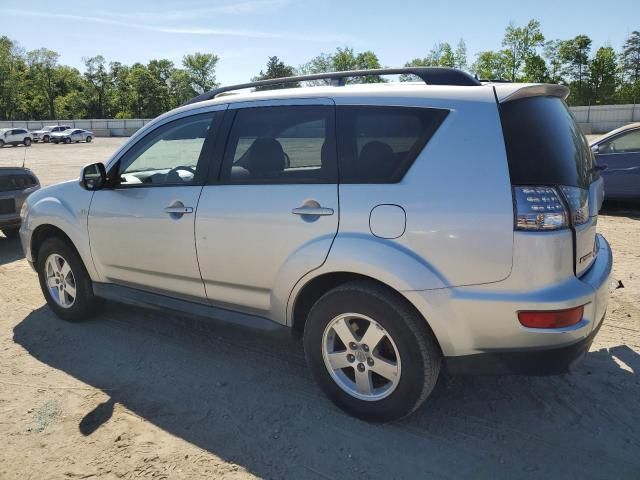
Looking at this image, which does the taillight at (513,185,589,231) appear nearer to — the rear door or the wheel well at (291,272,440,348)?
the wheel well at (291,272,440,348)

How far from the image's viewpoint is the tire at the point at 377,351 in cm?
276

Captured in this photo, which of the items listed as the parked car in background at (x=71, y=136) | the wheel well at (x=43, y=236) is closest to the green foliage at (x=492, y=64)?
the parked car in background at (x=71, y=136)

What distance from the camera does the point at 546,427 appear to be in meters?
2.94

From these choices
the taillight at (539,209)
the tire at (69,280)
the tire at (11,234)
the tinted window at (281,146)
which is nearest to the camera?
the taillight at (539,209)

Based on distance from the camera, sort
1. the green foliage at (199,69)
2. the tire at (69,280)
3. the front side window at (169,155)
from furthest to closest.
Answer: the green foliage at (199,69), the tire at (69,280), the front side window at (169,155)

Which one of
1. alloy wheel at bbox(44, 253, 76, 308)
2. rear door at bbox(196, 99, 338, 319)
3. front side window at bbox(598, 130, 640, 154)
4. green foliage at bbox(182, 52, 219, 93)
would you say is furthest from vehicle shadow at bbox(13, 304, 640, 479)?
green foliage at bbox(182, 52, 219, 93)

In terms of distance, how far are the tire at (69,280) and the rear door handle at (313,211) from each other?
2355 mm

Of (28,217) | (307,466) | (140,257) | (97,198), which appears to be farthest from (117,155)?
(307,466)

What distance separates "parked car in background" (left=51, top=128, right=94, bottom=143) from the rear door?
53.2 m

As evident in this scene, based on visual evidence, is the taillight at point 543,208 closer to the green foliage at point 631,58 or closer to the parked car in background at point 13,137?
the parked car in background at point 13,137

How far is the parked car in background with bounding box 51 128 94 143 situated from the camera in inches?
1981

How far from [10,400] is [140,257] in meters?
1.22

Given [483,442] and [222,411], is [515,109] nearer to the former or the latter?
[483,442]

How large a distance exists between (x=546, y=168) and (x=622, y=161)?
713cm
